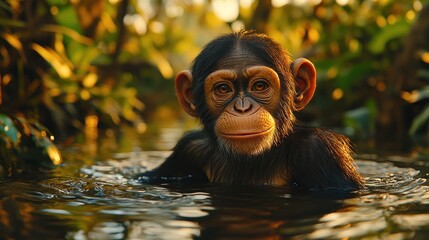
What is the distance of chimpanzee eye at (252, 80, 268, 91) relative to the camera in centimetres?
393

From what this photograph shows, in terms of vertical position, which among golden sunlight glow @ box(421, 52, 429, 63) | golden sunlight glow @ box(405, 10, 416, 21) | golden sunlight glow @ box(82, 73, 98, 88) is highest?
golden sunlight glow @ box(405, 10, 416, 21)

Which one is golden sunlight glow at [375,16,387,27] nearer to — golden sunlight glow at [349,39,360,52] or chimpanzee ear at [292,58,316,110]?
golden sunlight glow at [349,39,360,52]

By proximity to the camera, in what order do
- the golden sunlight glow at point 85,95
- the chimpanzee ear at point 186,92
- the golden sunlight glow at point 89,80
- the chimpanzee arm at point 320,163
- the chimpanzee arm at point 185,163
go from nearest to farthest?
the chimpanzee arm at point 320,163
the chimpanzee ear at point 186,92
the chimpanzee arm at point 185,163
the golden sunlight glow at point 85,95
the golden sunlight glow at point 89,80

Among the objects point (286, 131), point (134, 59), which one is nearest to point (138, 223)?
point (286, 131)

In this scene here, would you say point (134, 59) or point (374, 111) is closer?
point (374, 111)

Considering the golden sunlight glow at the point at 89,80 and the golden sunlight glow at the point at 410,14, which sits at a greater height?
the golden sunlight glow at the point at 410,14

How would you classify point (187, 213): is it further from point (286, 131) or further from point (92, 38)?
point (92, 38)

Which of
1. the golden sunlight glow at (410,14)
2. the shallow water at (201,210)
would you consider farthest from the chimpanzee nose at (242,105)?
the golden sunlight glow at (410,14)

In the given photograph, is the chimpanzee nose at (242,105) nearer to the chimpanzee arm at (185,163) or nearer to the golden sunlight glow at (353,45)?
the chimpanzee arm at (185,163)

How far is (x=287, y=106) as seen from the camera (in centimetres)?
408

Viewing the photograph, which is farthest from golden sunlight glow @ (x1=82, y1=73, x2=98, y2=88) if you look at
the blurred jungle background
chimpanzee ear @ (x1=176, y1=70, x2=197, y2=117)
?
chimpanzee ear @ (x1=176, y1=70, x2=197, y2=117)

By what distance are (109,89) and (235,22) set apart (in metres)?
2.03

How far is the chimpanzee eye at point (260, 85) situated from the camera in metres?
3.93

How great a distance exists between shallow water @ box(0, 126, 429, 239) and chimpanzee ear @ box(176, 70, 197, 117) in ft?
1.69
